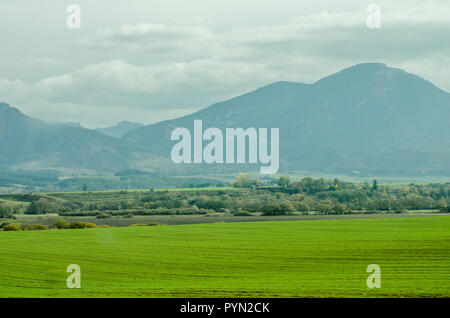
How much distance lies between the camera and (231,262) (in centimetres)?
3919

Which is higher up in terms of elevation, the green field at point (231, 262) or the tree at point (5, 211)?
the tree at point (5, 211)

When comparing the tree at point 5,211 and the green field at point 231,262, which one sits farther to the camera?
the tree at point 5,211

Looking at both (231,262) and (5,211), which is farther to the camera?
(5,211)

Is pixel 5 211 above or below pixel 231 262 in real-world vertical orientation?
above

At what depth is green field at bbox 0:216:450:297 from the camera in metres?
26.3

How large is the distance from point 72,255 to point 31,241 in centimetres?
1408

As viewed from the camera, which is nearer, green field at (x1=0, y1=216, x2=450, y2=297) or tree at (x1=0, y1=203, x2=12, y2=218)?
green field at (x1=0, y1=216, x2=450, y2=297)

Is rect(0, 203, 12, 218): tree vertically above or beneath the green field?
above

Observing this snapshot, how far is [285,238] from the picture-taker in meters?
57.0

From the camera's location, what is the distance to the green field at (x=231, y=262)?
26344mm
